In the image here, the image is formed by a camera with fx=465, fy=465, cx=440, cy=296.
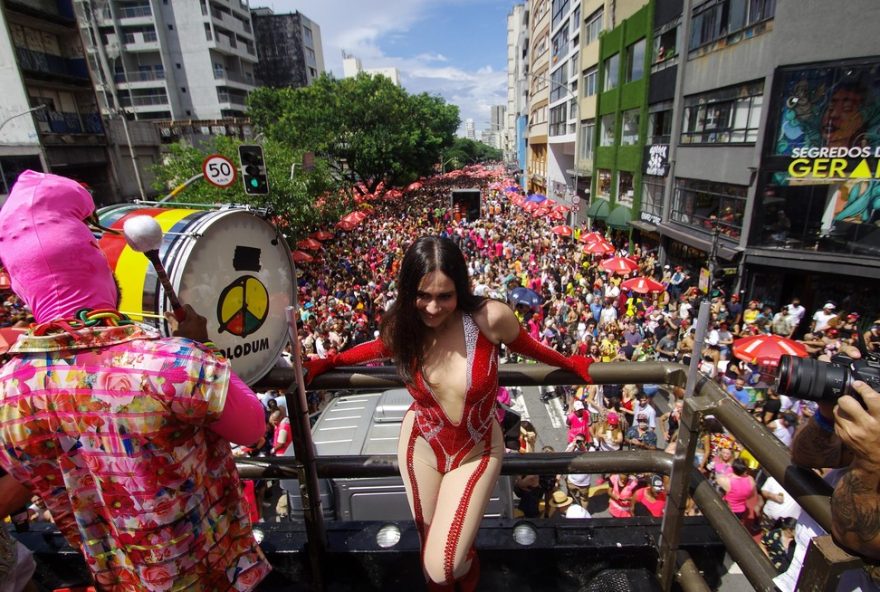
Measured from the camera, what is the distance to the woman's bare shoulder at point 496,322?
6.91ft

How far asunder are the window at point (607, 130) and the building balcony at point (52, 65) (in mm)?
31126

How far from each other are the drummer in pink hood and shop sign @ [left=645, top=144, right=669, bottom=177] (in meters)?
22.3

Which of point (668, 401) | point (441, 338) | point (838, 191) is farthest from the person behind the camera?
point (838, 191)

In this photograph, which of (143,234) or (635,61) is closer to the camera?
(143,234)

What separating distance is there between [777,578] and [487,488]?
1.01 m

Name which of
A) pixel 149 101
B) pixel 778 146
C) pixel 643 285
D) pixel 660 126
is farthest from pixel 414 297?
pixel 149 101

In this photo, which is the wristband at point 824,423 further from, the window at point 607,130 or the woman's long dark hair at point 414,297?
the window at point 607,130

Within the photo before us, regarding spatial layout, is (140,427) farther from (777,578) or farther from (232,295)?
(777,578)

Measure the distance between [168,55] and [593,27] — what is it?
1630 inches

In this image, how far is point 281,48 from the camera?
62.4m

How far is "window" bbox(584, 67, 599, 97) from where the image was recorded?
3118 cm

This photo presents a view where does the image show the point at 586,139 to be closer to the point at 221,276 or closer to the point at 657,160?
the point at 657,160

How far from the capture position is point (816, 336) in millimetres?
10836

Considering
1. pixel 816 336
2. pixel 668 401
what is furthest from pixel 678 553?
pixel 816 336
